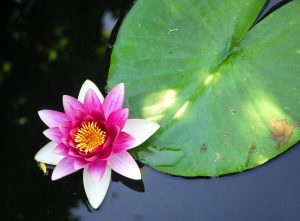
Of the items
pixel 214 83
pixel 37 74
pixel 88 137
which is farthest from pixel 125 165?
pixel 37 74

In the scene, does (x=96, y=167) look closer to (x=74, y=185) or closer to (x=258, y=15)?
(x=74, y=185)

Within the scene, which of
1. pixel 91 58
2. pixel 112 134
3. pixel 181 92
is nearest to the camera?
pixel 112 134

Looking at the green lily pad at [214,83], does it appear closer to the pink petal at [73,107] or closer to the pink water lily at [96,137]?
the pink water lily at [96,137]

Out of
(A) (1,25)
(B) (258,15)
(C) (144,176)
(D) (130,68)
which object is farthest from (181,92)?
(A) (1,25)

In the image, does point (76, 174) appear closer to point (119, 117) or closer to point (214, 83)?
point (119, 117)

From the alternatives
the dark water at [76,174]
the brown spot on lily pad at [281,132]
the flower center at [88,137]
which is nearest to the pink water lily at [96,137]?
the flower center at [88,137]

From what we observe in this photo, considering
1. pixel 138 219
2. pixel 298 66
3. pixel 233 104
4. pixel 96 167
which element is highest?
pixel 298 66

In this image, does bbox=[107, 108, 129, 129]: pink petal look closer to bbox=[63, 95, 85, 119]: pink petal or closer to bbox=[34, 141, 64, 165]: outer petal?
bbox=[63, 95, 85, 119]: pink petal
